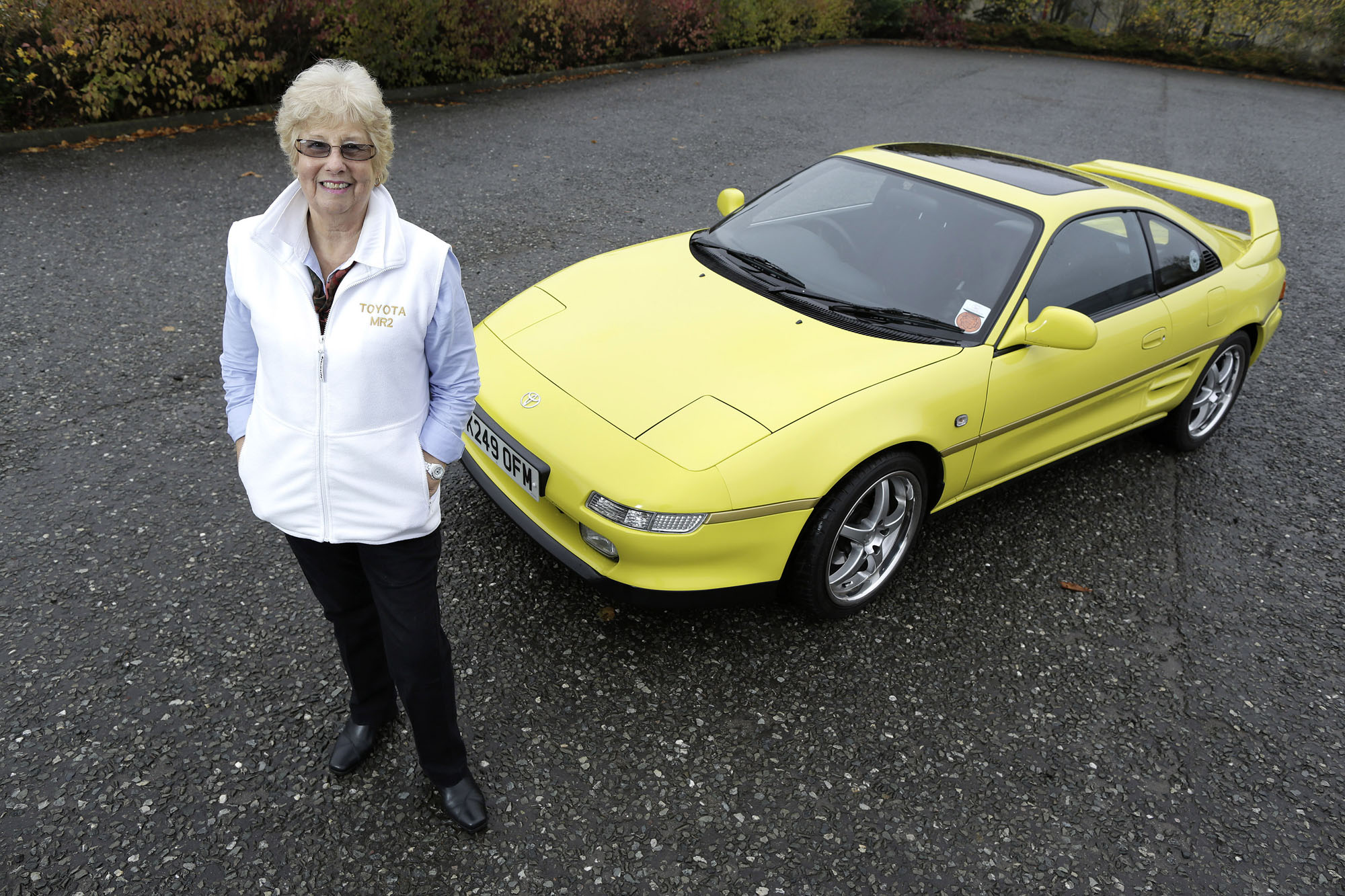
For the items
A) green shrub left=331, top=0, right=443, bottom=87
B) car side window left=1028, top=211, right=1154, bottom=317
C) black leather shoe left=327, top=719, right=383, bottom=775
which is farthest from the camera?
green shrub left=331, top=0, right=443, bottom=87

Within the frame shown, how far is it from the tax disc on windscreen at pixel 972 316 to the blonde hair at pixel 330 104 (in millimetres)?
2311

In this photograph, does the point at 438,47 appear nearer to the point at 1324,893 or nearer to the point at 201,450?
the point at 201,450

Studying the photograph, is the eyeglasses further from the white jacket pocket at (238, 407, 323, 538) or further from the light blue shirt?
the white jacket pocket at (238, 407, 323, 538)

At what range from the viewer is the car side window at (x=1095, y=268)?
A: 11.7 ft

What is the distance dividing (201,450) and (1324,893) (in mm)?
A: 4453

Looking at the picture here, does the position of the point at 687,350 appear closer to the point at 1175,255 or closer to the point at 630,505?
the point at 630,505

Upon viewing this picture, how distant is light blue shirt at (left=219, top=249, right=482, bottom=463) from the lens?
6.48 feet

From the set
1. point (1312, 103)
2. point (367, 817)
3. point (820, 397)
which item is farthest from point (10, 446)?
point (1312, 103)

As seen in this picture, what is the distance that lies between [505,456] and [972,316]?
187 cm

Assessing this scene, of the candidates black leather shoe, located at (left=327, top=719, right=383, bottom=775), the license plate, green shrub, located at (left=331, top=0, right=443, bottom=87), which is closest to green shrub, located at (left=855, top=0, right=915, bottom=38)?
green shrub, located at (left=331, top=0, right=443, bottom=87)

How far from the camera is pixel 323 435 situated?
196 cm

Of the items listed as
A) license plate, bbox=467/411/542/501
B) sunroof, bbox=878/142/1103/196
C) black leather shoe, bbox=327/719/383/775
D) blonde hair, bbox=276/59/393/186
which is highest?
blonde hair, bbox=276/59/393/186

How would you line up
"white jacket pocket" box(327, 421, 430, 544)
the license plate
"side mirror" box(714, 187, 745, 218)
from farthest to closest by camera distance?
"side mirror" box(714, 187, 745, 218) → the license plate → "white jacket pocket" box(327, 421, 430, 544)

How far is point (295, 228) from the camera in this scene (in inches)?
74.9
